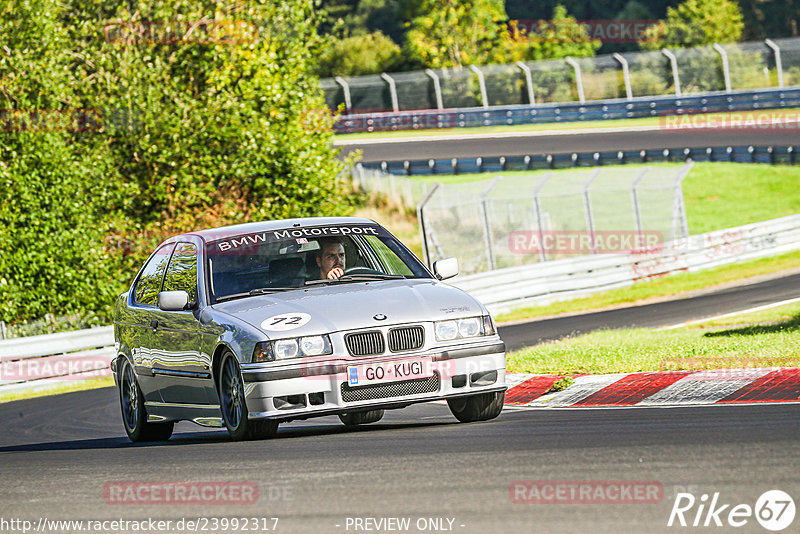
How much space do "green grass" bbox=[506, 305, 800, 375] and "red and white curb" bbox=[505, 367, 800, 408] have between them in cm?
40

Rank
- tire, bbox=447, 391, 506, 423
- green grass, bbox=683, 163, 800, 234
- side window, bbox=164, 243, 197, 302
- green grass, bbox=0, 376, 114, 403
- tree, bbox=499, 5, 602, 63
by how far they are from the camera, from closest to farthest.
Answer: tire, bbox=447, 391, 506, 423
side window, bbox=164, 243, 197, 302
green grass, bbox=0, 376, 114, 403
green grass, bbox=683, 163, 800, 234
tree, bbox=499, 5, 602, 63

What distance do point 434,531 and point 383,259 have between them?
16.0ft

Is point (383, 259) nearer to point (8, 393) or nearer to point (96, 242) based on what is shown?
point (8, 393)

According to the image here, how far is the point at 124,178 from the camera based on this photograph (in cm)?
2666

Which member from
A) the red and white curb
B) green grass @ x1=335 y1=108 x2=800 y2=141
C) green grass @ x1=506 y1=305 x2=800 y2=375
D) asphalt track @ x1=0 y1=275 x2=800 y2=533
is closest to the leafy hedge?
green grass @ x1=506 y1=305 x2=800 y2=375

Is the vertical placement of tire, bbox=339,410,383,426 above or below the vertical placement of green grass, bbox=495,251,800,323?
above

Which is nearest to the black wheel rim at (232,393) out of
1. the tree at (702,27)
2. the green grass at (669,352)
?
the green grass at (669,352)

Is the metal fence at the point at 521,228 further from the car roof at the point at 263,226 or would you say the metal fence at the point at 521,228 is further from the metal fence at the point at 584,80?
the metal fence at the point at 584,80

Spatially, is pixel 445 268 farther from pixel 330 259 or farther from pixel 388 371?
pixel 388 371

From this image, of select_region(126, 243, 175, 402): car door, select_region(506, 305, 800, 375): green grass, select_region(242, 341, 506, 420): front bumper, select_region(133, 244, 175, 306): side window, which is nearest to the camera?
select_region(242, 341, 506, 420): front bumper

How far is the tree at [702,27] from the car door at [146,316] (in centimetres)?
6165

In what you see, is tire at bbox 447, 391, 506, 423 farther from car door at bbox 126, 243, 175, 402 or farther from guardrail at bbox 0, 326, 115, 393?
guardrail at bbox 0, 326, 115, 393

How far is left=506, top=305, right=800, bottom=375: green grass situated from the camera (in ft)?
34.9

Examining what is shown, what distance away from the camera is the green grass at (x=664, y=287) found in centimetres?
2356
